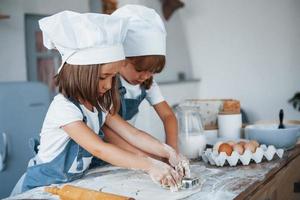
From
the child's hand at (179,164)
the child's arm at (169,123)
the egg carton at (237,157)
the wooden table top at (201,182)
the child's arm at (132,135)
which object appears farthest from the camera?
the child's arm at (169,123)

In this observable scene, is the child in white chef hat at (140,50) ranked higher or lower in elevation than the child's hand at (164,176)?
higher

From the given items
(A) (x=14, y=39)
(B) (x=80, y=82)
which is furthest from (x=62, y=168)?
(A) (x=14, y=39)

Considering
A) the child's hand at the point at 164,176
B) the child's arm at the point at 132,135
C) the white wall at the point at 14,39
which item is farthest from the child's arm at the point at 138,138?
the white wall at the point at 14,39

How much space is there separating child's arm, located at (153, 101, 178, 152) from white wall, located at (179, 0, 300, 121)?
107 inches

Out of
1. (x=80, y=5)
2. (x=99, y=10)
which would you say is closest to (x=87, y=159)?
(x=80, y=5)

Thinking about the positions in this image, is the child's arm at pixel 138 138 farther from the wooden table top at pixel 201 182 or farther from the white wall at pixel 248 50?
the white wall at pixel 248 50

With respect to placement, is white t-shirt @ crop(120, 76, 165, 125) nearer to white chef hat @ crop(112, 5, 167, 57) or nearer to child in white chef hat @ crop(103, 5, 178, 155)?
child in white chef hat @ crop(103, 5, 178, 155)

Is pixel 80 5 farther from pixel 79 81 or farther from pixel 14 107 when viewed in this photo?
pixel 79 81

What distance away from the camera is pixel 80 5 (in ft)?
12.2

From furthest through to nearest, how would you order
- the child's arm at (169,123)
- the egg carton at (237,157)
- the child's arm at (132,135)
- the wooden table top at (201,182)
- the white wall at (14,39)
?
the white wall at (14,39) → the child's arm at (169,123) → the child's arm at (132,135) → the egg carton at (237,157) → the wooden table top at (201,182)

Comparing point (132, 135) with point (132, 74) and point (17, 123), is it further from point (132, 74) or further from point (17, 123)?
point (17, 123)

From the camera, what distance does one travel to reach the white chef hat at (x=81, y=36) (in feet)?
3.28

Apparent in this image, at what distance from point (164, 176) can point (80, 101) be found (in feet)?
1.06

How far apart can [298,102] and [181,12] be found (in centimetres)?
151
